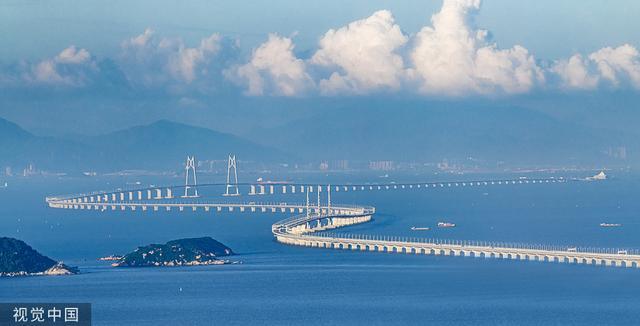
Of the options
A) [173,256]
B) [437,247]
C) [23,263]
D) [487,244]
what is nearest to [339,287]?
[173,256]

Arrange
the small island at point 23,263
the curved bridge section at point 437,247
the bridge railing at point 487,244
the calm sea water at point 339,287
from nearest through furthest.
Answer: the calm sea water at point 339,287, the small island at point 23,263, the curved bridge section at point 437,247, the bridge railing at point 487,244

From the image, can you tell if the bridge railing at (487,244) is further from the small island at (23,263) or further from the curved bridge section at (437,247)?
the small island at (23,263)

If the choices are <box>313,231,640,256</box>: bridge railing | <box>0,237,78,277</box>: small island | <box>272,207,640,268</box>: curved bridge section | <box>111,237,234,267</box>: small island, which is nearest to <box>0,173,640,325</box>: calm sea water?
<box>0,237,78,277</box>: small island

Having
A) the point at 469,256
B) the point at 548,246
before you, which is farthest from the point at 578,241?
the point at 469,256

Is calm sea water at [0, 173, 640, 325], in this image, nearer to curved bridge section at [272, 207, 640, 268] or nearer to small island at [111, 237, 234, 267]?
curved bridge section at [272, 207, 640, 268]

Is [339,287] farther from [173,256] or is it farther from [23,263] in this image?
[23,263]

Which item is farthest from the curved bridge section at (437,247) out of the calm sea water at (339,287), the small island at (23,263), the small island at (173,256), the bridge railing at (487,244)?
the small island at (23,263)
